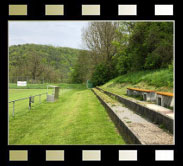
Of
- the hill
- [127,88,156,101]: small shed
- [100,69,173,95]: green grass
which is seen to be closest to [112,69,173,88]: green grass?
[100,69,173,95]: green grass

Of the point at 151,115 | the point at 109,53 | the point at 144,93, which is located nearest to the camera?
the point at 151,115

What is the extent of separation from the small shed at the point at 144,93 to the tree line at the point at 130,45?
0.52m

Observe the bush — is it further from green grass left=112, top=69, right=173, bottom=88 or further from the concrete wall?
the concrete wall

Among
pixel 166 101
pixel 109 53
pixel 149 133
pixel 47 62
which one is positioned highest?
pixel 109 53

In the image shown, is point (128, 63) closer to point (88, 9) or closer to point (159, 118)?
point (159, 118)

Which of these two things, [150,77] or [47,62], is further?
[47,62]

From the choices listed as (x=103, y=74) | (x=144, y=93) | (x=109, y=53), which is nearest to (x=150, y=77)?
(x=144, y=93)

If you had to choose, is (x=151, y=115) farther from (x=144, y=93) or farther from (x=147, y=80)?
(x=147, y=80)

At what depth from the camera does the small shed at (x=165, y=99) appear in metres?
3.22

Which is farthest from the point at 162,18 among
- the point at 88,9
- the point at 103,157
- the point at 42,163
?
the point at 42,163

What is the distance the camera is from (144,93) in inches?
177

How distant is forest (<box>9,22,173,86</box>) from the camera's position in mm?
3936

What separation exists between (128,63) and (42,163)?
3.19 m

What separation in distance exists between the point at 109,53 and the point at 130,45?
1.04 m
